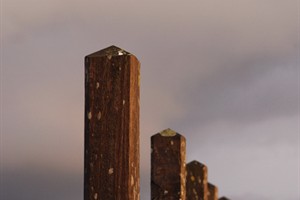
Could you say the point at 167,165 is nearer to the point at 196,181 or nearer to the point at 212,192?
the point at 196,181

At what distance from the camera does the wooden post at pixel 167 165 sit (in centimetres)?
812

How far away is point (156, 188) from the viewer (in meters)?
8.21

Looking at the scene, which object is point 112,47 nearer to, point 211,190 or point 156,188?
point 156,188

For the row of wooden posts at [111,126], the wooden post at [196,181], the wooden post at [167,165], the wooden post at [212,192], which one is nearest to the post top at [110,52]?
the row of wooden posts at [111,126]

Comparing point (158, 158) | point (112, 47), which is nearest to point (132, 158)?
point (112, 47)

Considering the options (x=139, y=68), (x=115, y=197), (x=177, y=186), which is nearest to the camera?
(x=115, y=197)

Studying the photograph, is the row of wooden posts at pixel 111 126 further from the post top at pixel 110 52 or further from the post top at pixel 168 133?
the post top at pixel 168 133

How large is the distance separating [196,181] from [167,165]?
2773mm

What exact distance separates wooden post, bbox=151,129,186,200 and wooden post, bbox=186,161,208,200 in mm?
2519

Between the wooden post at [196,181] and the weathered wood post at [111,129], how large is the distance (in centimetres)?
666

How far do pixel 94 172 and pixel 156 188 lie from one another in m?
4.25

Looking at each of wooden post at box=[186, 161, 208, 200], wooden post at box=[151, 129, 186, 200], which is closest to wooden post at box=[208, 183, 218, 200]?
wooden post at box=[186, 161, 208, 200]

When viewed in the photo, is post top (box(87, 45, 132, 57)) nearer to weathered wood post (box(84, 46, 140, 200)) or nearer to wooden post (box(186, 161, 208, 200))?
weathered wood post (box(84, 46, 140, 200))

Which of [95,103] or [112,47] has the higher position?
[112,47]
